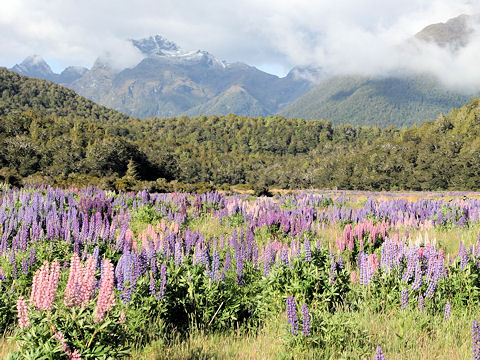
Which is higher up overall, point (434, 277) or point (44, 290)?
point (44, 290)

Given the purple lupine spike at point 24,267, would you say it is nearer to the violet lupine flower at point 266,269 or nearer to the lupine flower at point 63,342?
the lupine flower at point 63,342

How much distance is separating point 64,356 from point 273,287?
2485 mm

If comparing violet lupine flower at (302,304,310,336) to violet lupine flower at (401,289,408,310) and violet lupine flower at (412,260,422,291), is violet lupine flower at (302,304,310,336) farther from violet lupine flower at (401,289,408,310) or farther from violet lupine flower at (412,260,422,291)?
violet lupine flower at (412,260,422,291)

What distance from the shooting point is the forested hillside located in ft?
150

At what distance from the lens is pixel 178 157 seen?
88938 millimetres

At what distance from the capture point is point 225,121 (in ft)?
506

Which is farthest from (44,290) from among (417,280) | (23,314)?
(417,280)

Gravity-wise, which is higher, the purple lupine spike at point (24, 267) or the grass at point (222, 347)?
the purple lupine spike at point (24, 267)

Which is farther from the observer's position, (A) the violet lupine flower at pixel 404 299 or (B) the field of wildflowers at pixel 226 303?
(A) the violet lupine flower at pixel 404 299

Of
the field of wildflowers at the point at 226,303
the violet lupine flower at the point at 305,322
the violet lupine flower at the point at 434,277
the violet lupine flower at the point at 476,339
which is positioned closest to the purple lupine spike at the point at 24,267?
the field of wildflowers at the point at 226,303

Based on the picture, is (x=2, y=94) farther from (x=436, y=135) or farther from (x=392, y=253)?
(x=392, y=253)

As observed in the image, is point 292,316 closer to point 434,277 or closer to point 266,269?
point 266,269

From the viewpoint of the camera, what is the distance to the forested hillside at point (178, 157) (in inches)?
1799

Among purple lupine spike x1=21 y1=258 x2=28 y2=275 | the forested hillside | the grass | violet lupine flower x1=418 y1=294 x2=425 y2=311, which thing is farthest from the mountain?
violet lupine flower x1=418 y1=294 x2=425 y2=311
